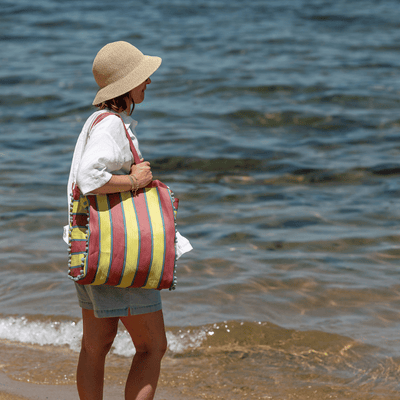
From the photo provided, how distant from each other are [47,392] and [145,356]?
117 cm

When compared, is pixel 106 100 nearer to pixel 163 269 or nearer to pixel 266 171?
pixel 163 269

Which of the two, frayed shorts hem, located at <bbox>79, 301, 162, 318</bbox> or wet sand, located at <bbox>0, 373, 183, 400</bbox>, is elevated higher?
frayed shorts hem, located at <bbox>79, 301, 162, 318</bbox>

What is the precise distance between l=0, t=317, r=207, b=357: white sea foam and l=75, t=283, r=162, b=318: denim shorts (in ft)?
5.31

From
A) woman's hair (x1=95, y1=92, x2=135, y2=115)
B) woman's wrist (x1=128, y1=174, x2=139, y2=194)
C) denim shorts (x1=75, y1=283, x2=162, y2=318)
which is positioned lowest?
denim shorts (x1=75, y1=283, x2=162, y2=318)

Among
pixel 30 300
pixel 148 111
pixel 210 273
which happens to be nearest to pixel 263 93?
pixel 148 111

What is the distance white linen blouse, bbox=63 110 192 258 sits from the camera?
2.52 meters

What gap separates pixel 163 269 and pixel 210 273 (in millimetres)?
2845

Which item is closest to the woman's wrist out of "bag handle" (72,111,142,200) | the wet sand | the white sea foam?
"bag handle" (72,111,142,200)

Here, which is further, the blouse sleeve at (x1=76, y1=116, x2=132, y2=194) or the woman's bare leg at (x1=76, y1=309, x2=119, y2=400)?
the woman's bare leg at (x1=76, y1=309, x2=119, y2=400)

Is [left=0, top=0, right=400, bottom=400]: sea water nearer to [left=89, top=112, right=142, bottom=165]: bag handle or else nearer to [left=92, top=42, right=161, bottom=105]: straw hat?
[left=89, top=112, right=142, bottom=165]: bag handle

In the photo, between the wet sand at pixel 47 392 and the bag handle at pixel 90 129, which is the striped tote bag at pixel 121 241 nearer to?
the bag handle at pixel 90 129

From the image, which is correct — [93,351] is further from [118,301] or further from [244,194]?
[244,194]

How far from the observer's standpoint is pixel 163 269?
8.64ft

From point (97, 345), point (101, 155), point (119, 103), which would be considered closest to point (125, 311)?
point (97, 345)
